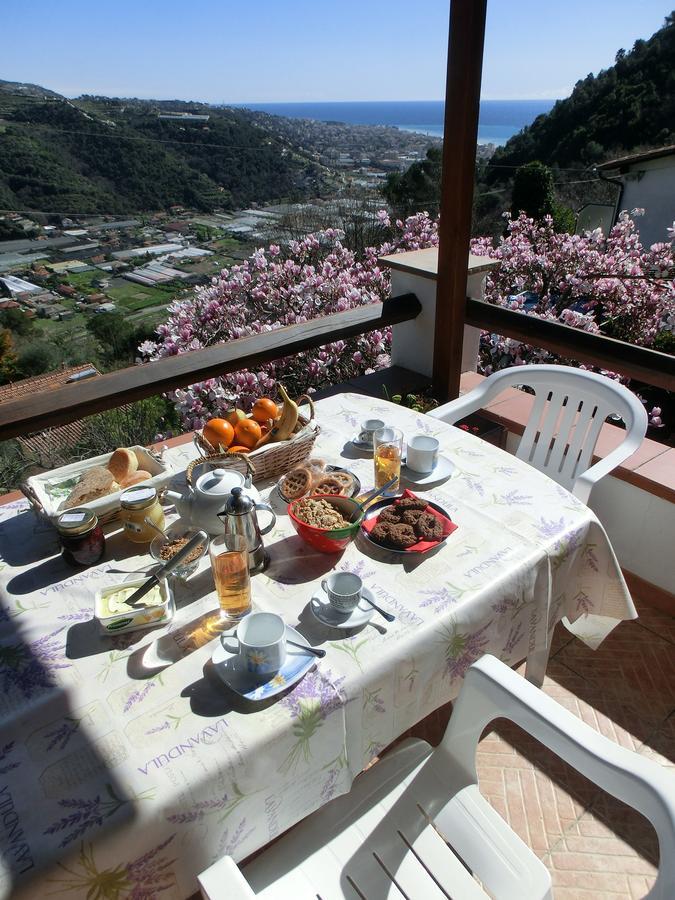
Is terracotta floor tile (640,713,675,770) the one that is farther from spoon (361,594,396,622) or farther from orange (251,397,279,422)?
orange (251,397,279,422)

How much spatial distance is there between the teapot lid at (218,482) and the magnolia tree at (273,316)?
7.73ft

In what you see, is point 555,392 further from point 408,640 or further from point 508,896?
point 508,896

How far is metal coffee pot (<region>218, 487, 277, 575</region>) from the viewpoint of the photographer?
104 centimetres

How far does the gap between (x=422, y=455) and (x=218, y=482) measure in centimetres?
55

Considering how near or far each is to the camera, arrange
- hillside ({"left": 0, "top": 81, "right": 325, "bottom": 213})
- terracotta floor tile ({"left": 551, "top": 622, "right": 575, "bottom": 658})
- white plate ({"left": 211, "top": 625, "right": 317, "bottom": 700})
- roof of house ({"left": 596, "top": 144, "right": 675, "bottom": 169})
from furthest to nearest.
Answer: roof of house ({"left": 596, "top": 144, "right": 675, "bottom": 169}) < hillside ({"left": 0, "top": 81, "right": 325, "bottom": 213}) < terracotta floor tile ({"left": 551, "top": 622, "right": 575, "bottom": 658}) < white plate ({"left": 211, "top": 625, "right": 317, "bottom": 700})

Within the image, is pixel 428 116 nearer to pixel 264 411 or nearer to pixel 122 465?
pixel 264 411

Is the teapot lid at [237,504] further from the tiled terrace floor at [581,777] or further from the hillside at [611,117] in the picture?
the hillside at [611,117]

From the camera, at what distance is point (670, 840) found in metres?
0.74

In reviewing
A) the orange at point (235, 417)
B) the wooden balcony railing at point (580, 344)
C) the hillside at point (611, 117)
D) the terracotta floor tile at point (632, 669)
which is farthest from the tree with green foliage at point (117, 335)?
the hillside at point (611, 117)

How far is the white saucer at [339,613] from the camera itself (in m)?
1.04

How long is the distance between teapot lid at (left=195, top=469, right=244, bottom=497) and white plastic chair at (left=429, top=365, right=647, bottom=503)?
0.82m

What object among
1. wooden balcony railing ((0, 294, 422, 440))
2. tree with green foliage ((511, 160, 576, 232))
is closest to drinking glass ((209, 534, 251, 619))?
wooden balcony railing ((0, 294, 422, 440))

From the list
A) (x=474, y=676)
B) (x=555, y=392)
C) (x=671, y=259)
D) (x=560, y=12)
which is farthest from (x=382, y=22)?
(x=474, y=676)

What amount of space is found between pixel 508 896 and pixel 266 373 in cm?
334
